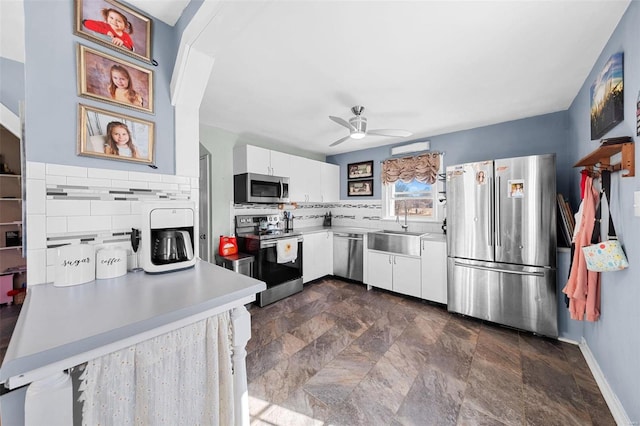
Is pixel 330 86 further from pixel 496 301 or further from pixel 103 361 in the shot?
pixel 496 301

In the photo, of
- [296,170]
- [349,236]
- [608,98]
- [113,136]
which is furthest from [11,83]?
[608,98]

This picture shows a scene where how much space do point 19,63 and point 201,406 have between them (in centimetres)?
303

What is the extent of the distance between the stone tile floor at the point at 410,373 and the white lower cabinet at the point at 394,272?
0.48m

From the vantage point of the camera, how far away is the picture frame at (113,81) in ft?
3.85

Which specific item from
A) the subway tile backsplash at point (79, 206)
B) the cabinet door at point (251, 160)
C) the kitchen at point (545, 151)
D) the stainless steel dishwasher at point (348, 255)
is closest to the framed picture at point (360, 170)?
the kitchen at point (545, 151)

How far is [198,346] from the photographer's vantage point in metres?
0.91

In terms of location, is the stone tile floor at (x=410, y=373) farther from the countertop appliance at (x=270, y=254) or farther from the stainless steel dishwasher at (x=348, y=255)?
the stainless steel dishwasher at (x=348, y=255)

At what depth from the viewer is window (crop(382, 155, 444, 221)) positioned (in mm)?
3592

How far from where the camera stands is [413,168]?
3.77 metres

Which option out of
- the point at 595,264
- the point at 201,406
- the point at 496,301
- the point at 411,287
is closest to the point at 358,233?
the point at 411,287

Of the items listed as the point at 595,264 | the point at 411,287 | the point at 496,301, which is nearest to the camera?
the point at 595,264

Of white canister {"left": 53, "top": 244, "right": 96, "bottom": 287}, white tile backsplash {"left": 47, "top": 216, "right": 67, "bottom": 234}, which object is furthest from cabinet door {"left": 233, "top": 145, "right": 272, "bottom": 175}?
A: white canister {"left": 53, "top": 244, "right": 96, "bottom": 287}

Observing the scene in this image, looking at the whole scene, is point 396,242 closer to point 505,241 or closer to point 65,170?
point 505,241

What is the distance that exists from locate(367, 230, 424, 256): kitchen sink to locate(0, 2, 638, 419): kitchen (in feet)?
2.64
